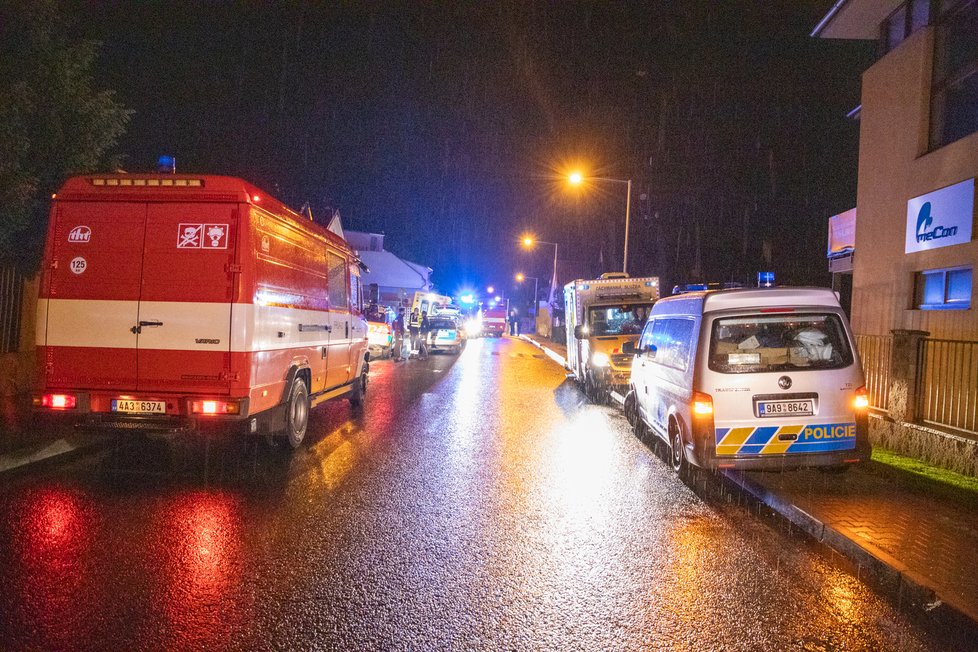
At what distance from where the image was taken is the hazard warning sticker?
6.59m

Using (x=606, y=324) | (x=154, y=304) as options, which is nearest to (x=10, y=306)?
(x=154, y=304)

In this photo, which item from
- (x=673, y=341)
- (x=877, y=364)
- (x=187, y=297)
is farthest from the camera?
(x=877, y=364)

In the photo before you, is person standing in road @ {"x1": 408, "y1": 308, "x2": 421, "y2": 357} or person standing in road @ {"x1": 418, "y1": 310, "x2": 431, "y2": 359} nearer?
person standing in road @ {"x1": 408, "y1": 308, "x2": 421, "y2": 357}

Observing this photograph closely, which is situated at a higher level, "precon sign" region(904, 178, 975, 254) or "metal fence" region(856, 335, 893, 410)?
"precon sign" region(904, 178, 975, 254)

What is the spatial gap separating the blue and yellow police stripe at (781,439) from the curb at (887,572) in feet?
1.78

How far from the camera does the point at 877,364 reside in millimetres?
9078

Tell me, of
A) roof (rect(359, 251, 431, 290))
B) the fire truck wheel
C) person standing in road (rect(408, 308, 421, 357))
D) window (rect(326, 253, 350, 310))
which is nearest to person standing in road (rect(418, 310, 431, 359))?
person standing in road (rect(408, 308, 421, 357))

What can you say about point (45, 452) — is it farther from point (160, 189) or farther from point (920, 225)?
point (920, 225)

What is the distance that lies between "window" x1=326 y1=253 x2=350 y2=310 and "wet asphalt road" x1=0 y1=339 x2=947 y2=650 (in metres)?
2.83

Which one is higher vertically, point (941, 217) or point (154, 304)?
point (941, 217)

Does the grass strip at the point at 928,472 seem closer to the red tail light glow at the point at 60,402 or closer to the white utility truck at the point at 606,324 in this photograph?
the white utility truck at the point at 606,324

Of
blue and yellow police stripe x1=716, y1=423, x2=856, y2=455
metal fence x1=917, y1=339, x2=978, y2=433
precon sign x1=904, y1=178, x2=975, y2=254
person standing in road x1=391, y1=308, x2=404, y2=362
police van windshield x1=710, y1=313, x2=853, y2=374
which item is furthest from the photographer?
person standing in road x1=391, y1=308, x2=404, y2=362

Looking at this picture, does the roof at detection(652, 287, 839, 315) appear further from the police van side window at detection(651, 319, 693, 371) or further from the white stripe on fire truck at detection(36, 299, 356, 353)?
the white stripe on fire truck at detection(36, 299, 356, 353)

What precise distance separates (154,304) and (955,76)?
39.0 feet
